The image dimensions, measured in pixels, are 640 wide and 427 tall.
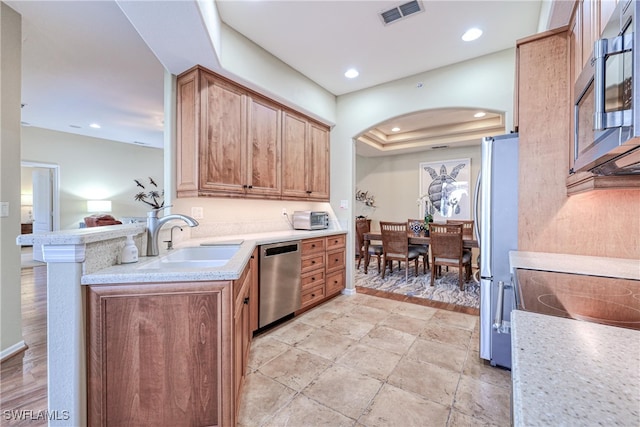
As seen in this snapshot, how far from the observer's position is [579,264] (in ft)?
4.92

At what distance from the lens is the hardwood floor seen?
1.56 meters

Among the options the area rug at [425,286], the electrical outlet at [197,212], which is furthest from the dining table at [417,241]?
the electrical outlet at [197,212]

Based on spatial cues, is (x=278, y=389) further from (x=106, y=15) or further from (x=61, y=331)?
(x=106, y=15)

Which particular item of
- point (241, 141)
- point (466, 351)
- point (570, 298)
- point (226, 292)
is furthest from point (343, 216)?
point (570, 298)

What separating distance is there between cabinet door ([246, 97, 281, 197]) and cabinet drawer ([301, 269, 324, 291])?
38.7 inches

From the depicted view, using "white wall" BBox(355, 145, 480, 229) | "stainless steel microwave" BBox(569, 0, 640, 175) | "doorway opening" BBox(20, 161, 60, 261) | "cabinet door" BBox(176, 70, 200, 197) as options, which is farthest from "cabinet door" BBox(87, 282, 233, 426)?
"doorway opening" BBox(20, 161, 60, 261)

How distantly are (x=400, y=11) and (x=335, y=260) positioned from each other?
264 cm

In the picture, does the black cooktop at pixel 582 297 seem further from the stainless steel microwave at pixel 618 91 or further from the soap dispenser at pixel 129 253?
the soap dispenser at pixel 129 253

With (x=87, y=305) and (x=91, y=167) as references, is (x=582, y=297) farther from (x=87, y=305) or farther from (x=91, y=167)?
(x=91, y=167)

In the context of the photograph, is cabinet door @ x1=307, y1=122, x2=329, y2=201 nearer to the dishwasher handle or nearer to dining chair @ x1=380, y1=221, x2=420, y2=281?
the dishwasher handle

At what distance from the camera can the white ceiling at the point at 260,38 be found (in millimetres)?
2035

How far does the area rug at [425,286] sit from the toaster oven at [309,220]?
1281mm

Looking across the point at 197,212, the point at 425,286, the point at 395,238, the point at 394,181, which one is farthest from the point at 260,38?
the point at 394,181

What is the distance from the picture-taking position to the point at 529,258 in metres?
1.68
